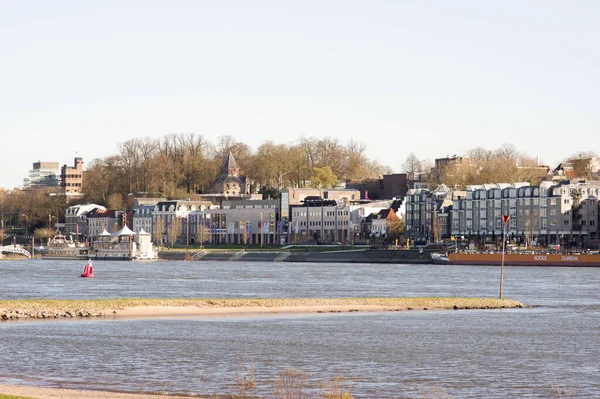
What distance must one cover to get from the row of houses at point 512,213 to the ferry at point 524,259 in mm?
19340

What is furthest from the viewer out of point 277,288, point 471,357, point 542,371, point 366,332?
point 277,288

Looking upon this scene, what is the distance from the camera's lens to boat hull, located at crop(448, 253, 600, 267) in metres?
Result: 127

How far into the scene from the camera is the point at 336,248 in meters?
163

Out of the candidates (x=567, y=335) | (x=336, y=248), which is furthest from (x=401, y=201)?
(x=567, y=335)

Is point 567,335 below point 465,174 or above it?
below

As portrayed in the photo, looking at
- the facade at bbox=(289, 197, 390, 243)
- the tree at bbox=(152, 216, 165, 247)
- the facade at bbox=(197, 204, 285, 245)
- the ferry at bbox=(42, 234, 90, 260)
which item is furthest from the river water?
the tree at bbox=(152, 216, 165, 247)

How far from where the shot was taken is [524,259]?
13012 centimetres

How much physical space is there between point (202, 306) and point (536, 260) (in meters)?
82.8

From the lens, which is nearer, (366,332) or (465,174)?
(366,332)

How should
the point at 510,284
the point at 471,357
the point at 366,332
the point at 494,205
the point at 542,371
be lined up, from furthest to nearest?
1. the point at 494,205
2. the point at 510,284
3. the point at 366,332
4. the point at 471,357
5. the point at 542,371

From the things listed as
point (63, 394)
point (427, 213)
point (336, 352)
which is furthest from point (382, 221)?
point (63, 394)

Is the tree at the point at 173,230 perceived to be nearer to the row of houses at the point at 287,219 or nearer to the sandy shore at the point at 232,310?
the row of houses at the point at 287,219

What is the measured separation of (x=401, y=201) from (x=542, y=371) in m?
151

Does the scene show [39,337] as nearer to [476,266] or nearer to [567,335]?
[567,335]
